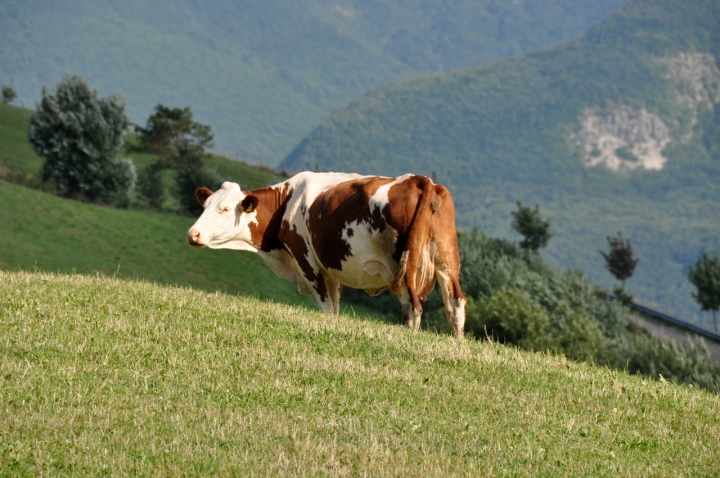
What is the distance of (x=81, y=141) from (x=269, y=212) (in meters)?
51.2

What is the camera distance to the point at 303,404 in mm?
9570

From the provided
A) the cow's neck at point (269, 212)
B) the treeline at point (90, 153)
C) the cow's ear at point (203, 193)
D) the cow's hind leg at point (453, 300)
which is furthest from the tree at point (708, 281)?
the cow's hind leg at point (453, 300)

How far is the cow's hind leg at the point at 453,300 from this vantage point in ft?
48.1

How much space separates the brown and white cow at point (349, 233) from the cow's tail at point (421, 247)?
0.01m

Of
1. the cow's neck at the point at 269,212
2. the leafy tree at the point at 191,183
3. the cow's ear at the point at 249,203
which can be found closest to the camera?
the cow's ear at the point at 249,203

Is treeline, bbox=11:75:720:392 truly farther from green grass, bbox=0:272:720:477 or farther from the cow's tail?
green grass, bbox=0:272:720:477

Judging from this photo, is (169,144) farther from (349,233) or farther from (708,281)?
(349,233)

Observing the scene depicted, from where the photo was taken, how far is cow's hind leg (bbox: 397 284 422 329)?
48.2 ft

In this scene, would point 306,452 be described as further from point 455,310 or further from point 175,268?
point 175,268

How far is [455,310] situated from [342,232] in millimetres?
2301

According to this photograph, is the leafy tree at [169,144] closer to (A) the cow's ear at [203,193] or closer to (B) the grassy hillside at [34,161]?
(B) the grassy hillside at [34,161]

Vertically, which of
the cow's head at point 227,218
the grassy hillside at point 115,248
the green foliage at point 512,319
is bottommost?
the grassy hillside at point 115,248

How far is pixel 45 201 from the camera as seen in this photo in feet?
196

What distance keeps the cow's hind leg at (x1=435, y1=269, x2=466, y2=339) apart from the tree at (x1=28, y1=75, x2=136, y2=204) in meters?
54.4
